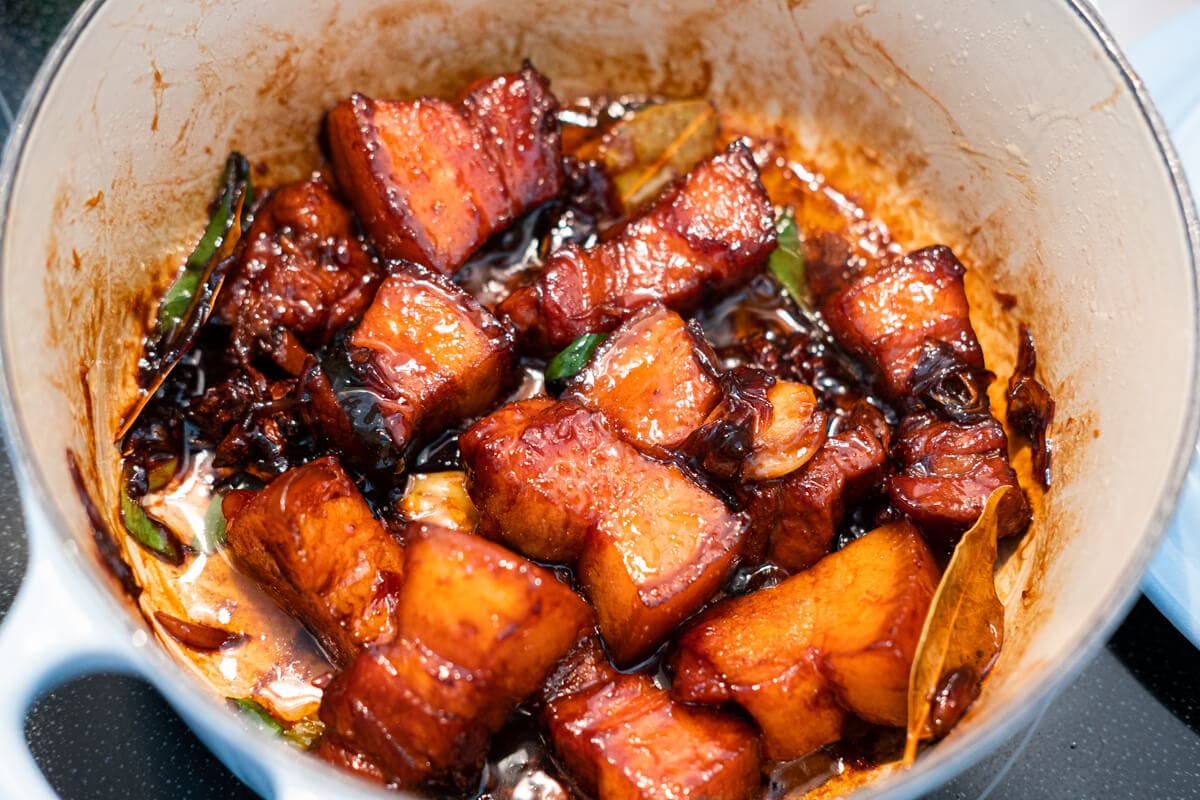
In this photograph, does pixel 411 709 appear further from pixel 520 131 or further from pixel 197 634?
pixel 520 131

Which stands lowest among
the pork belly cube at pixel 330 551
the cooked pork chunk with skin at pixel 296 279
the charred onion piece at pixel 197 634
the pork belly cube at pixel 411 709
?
the charred onion piece at pixel 197 634

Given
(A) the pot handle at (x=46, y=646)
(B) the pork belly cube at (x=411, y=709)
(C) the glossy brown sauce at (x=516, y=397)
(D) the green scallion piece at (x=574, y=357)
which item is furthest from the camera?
(D) the green scallion piece at (x=574, y=357)

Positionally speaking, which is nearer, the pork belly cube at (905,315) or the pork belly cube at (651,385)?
the pork belly cube at (651,385)

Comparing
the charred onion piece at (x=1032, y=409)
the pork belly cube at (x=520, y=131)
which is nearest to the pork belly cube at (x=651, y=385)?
the pork belly cube at (x=520, y=131)

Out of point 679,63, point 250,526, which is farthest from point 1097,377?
point 250,526

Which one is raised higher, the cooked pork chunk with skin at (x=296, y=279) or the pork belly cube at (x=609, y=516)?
the cooked pork chunk with skin at (x=296, y=279)

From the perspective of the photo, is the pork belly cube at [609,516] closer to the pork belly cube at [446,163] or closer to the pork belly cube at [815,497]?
the pork belly cube at [815,497]

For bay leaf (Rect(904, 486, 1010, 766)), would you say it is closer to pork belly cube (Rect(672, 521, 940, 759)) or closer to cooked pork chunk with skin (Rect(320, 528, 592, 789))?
pork belly cube (Rect(672, 521, 940, 759))
